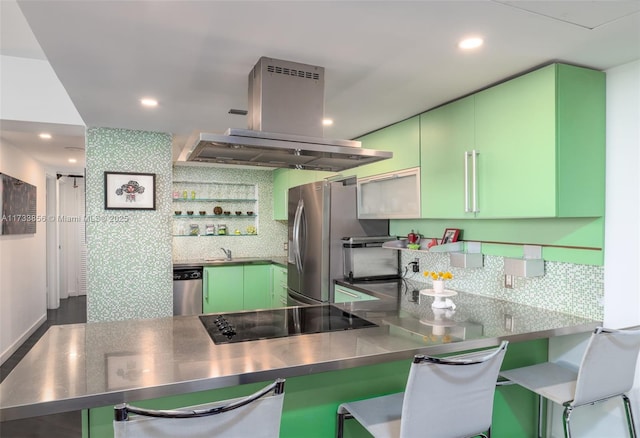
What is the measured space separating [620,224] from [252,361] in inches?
75.9

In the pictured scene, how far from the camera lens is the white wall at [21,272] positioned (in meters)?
3.96

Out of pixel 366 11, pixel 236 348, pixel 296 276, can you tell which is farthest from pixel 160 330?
pixel 296 276

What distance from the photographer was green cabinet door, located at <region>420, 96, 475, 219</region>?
243cm

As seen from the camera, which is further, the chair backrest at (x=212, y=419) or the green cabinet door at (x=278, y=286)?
the green cabinet door at (x=278, y=286)

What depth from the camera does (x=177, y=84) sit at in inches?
88.4

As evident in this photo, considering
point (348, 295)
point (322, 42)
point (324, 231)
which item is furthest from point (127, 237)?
point (322, 42)

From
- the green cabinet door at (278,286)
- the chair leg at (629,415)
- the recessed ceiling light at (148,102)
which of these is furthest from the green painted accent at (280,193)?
the chair leg at (629,415)

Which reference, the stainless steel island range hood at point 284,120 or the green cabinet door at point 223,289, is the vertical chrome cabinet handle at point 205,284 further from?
the stainless steel island range hood at point 284,120

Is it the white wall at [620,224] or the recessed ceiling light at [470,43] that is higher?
the recessed ceiling light at [470,43]

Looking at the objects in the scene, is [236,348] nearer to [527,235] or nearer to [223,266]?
[527,235]

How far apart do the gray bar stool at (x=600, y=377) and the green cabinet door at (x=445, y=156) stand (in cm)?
96

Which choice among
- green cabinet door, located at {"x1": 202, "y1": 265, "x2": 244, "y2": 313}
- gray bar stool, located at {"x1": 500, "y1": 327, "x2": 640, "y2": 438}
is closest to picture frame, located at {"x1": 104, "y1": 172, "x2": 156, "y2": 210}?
green cabinet door, located at {"x1": 202, "y1": 265, "x2": 244, "y2": 313}

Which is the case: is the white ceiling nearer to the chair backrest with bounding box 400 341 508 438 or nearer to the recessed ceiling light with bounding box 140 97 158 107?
the recessed ceiling light with bounding box 140 97 158 107

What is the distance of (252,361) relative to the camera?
4.69 feet
